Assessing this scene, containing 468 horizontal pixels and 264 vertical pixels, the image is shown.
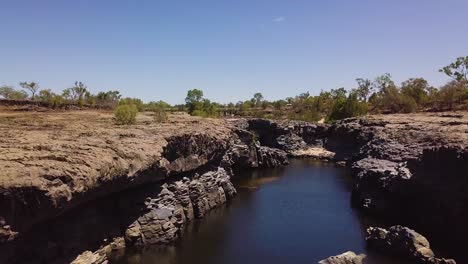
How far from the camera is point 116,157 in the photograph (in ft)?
92.6

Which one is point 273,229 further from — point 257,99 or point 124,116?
point 257,99

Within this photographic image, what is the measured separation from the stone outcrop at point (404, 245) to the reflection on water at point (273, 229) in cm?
135

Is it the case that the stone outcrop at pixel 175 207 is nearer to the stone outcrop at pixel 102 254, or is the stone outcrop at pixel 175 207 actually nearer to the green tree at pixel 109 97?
the stone outcrop at pixel 102 254

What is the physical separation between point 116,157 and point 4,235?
9.67 m

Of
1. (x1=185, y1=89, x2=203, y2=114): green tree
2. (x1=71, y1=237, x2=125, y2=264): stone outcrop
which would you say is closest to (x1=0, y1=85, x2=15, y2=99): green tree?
(x1=185, y1=89, x2=203, y2=114): green tree

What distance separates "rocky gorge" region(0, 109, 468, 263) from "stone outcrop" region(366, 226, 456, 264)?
0.18 metres

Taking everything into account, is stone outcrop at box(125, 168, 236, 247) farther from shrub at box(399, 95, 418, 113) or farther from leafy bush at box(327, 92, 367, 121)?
shrub at box(399, 95, 418, 113)

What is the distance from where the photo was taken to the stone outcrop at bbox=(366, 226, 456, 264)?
88.5 feet

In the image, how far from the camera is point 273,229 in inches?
1410

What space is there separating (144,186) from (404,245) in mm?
20416

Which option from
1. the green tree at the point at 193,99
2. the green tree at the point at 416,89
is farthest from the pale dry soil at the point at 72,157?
the green tree at the point at 416,89

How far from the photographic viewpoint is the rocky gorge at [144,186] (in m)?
21.9

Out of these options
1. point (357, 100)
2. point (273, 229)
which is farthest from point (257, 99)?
point (273, 229)

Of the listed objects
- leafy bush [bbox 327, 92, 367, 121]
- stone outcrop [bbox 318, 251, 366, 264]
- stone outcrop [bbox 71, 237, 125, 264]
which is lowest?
stone outcrop [bbox 71, 237, 125, 264]
